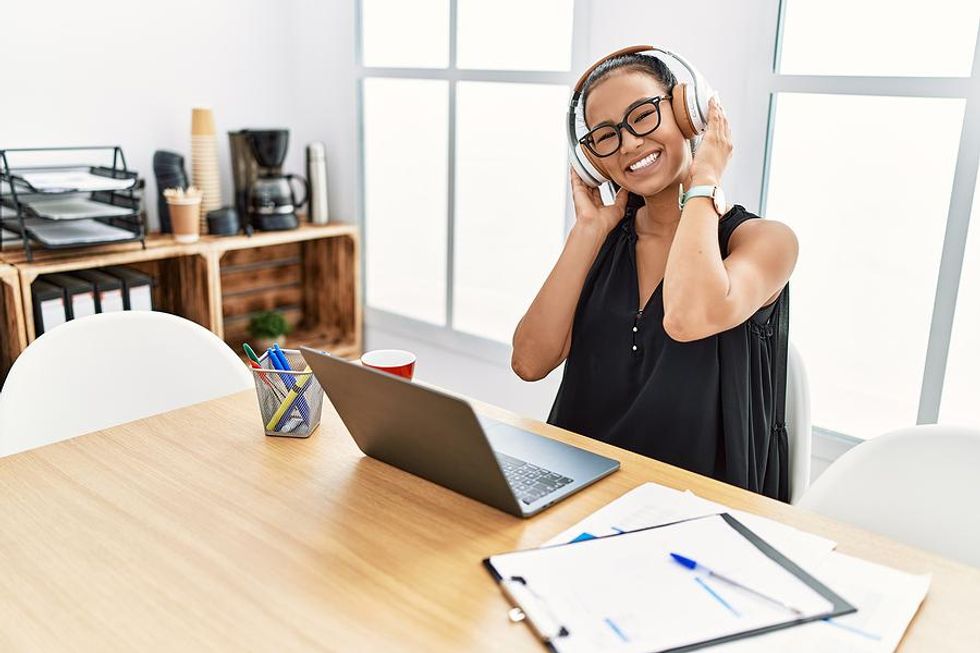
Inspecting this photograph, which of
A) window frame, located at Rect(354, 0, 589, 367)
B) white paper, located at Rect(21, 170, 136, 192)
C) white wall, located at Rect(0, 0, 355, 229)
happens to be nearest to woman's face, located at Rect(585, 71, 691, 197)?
window frame, located at Rect(354, 0, 589, 367)

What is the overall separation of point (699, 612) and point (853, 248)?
1457mm

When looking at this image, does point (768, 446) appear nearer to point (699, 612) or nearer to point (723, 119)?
point (723, 119)

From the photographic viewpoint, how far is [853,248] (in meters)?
2.08

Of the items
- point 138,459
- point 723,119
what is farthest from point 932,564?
point 138,459

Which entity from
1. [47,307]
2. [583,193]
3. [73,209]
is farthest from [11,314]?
[583,193]

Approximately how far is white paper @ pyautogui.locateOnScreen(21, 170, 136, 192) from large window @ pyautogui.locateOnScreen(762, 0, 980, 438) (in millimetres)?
1710

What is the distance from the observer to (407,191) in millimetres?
3111

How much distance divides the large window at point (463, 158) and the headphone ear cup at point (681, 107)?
45.2 inches

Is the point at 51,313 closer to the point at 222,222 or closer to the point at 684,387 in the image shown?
the point at 222,222

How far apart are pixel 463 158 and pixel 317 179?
0.56m

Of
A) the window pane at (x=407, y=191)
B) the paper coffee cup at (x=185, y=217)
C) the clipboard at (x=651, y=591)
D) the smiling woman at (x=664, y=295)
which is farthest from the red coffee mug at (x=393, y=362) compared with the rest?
the window pane at (x=407, y=191)

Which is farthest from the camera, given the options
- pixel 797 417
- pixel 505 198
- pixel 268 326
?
pixel 268 326

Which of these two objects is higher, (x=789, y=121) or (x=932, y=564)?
(x=789, y=121)

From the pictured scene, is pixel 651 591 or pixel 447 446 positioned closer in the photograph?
pixel 651 591
